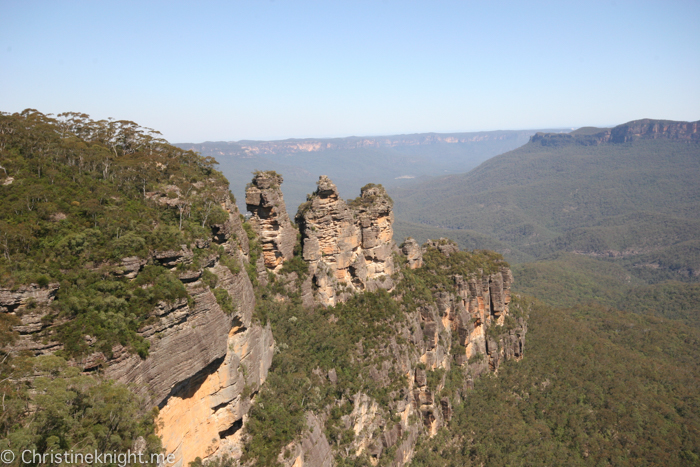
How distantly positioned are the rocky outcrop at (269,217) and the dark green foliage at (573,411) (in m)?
23.9

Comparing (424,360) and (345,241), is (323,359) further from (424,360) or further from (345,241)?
(424,360)

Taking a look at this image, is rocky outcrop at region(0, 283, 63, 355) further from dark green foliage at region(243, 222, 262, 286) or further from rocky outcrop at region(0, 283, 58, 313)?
dark green foliage at region(243, 222, 262, 286)

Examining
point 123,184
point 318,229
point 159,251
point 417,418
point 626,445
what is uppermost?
point 123,184

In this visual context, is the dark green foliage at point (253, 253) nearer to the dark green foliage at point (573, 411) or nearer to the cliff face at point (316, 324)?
the cliff face at point (316, 324)

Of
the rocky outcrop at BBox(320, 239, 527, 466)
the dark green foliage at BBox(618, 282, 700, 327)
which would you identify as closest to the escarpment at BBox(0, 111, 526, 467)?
the rocky outcrop at BBox(320, 239, 527, 466)

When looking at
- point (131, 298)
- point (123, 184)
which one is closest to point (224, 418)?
point (131, 298)

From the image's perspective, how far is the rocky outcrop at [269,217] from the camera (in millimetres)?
34344

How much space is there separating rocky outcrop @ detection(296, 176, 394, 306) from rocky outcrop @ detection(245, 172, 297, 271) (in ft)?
8.52

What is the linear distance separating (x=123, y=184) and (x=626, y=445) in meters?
58.8

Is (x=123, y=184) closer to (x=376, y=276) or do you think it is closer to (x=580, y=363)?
(x=376, y=276)

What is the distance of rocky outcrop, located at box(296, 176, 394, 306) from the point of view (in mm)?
37844

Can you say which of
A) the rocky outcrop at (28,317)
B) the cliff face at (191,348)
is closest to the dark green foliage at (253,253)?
the cliff face at (191,348)

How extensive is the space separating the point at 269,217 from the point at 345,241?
863 cm

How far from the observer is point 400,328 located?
1567 inches
